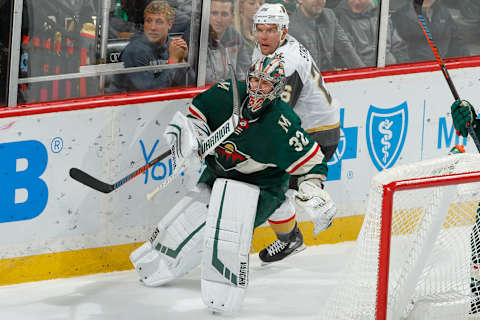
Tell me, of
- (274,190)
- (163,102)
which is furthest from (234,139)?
(163,102)

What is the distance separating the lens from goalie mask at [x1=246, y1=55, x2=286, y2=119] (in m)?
4.32

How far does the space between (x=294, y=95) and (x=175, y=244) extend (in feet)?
2.91

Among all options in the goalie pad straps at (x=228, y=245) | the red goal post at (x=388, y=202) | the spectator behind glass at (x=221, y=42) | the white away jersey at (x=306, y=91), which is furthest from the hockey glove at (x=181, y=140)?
the red goal post at (x=388, y=202)

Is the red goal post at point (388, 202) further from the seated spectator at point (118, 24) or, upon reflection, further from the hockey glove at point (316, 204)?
the seated spectator at point (118, 24)

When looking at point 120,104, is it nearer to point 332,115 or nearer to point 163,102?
point 163,102

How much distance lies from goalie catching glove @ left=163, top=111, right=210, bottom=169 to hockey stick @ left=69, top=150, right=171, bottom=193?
0.58ft

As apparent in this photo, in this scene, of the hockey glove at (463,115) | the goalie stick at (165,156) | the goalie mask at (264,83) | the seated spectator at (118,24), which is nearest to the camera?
the hockey glove at (463,115)

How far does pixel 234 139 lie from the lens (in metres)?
4.49

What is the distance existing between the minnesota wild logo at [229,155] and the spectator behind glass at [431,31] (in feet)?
5.51

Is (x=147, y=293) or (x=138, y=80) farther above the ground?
(x=138, y=80)

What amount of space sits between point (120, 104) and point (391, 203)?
1699 mm

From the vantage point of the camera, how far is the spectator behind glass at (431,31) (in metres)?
5.79

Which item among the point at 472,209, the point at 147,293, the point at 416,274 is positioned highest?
the point at 472,209

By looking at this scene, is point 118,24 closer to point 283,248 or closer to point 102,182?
point 102,182
